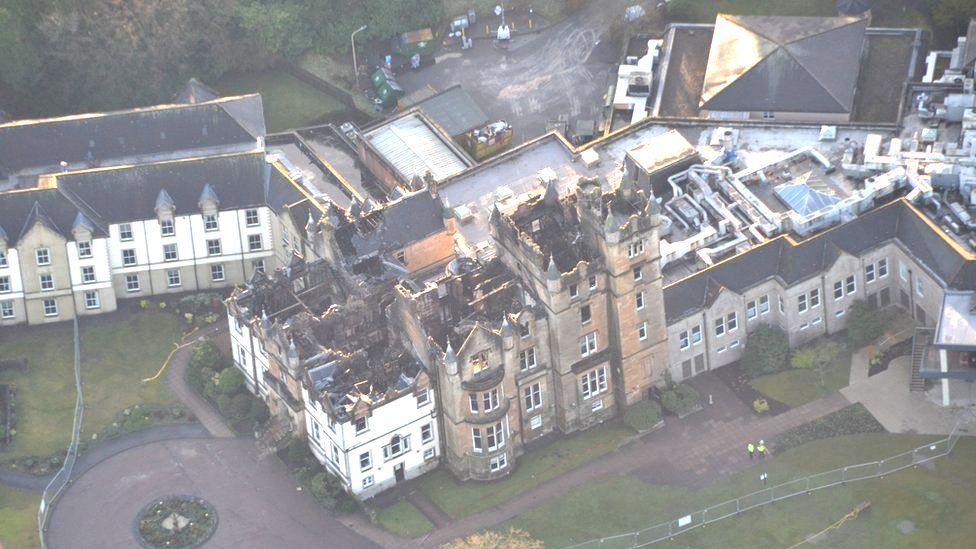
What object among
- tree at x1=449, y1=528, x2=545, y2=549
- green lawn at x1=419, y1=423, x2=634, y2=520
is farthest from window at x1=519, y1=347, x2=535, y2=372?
tree at x1=449, y1=528, x2=545, y2=549

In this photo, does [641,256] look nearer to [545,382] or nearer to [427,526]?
[545,382]

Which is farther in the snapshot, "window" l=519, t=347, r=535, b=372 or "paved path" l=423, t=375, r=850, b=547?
"window" l=519, t=347, r=535, b=372

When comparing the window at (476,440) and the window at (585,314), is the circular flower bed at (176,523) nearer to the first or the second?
the window at (476,440)

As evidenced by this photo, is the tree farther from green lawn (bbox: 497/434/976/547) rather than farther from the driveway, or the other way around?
the driveway

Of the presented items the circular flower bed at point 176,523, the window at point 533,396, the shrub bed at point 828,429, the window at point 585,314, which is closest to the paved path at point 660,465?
the shrub bed at point 828,429

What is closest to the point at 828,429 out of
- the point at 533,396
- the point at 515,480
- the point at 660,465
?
the point at 660,465

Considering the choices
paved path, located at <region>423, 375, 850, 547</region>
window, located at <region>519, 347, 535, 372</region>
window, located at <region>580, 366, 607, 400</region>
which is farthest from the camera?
window, located at <region>580, 366, 607, 400</region>

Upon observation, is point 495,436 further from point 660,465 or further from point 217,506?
point 217,506
